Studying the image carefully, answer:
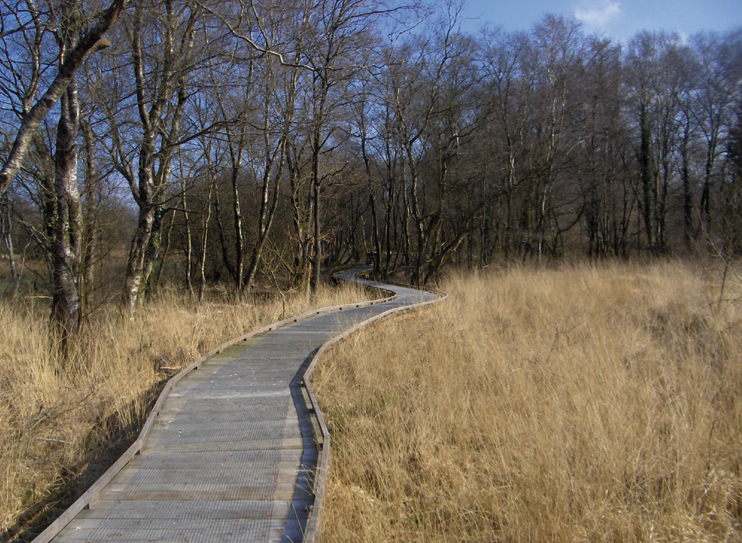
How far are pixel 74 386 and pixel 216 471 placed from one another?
3.15 m

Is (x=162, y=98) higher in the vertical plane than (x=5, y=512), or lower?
higher

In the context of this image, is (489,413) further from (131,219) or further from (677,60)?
(677,60)

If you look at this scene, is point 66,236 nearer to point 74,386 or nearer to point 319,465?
point 74,386

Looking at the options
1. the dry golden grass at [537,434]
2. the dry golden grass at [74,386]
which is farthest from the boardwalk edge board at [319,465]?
the dry golden grass at [74,386]

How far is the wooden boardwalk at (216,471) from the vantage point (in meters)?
2.79

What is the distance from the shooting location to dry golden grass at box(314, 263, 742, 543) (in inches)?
124


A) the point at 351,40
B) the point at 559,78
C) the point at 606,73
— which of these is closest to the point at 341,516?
the point at 351,40

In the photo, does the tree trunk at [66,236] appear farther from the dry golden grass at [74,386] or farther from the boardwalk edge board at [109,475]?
the boardwalk edge board at [109,475]

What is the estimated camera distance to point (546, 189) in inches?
767

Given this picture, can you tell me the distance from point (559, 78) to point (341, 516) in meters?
20.5

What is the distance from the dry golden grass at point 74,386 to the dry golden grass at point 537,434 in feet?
7.44

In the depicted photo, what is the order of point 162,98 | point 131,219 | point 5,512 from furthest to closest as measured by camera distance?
point 131,219 → point 162,98 → point 5,512

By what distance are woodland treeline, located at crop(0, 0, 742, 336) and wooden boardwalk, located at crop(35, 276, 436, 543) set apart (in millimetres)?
2710

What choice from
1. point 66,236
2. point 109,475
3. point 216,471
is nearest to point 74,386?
point 66,236
